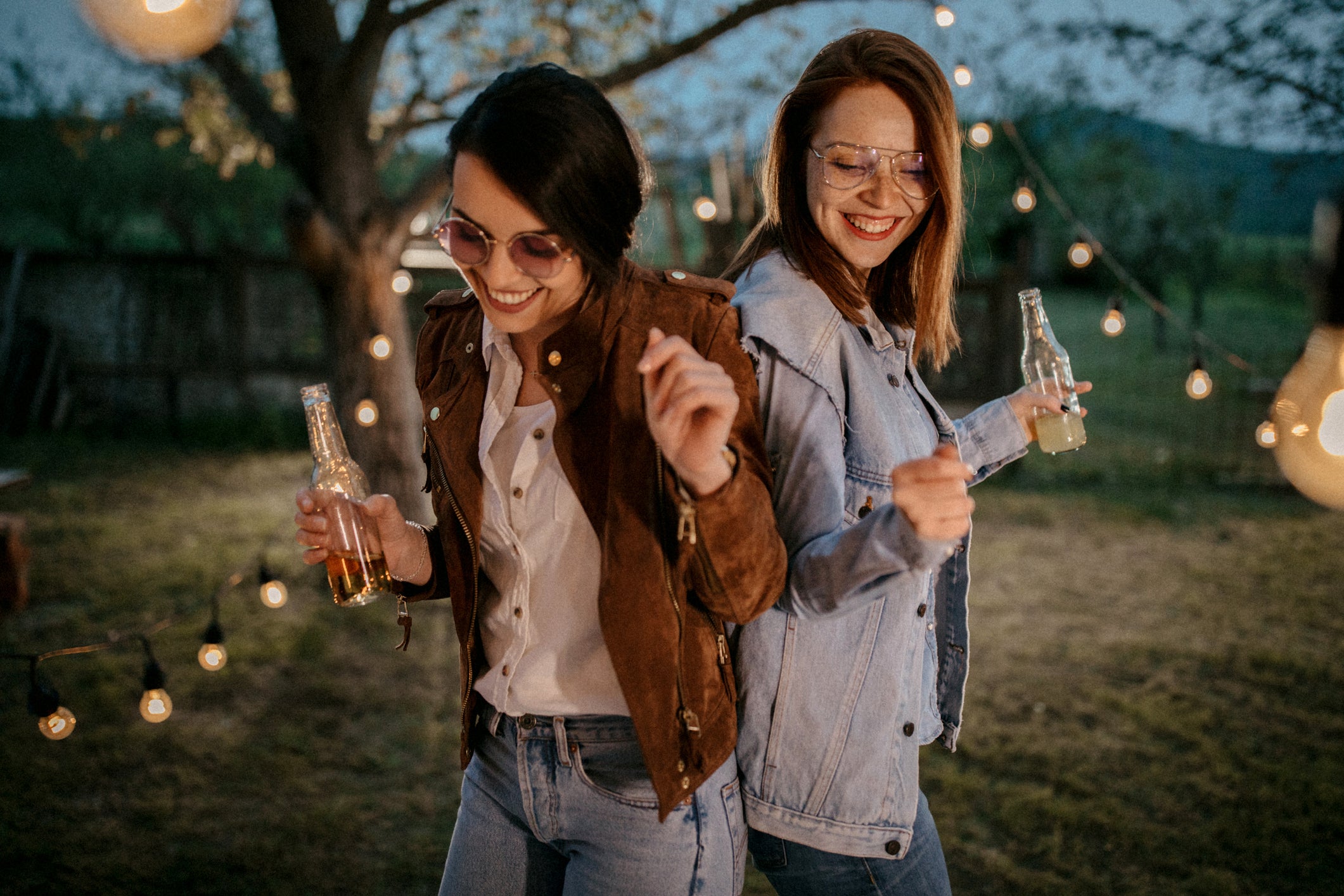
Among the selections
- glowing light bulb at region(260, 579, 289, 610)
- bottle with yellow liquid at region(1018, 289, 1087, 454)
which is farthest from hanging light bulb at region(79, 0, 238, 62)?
bottle with yellow liquid at region(1018, 289, 1087, 454)

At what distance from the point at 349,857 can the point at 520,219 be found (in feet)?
9.40

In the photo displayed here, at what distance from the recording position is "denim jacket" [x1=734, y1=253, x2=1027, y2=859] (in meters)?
1.45

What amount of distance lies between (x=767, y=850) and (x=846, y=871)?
133 mm

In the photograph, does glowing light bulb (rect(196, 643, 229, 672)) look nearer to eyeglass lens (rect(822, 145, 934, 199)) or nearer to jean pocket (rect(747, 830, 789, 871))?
jean pocket (rect(747, 830, 789, 871))

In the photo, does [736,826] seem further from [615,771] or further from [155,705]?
[155,705]

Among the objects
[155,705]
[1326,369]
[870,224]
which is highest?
[870,224]

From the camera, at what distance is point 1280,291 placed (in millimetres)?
15109

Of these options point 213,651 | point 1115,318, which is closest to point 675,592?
point 213,651

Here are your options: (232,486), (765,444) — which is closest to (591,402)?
(765,444)

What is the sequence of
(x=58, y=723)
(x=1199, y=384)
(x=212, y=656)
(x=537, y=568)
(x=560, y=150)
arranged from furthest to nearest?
1. (x=1199, y=384)
2. (x=212, y=656)
3. (x=58, y=723)
4. (x=537, y=568)
5. (x=560, y=150)

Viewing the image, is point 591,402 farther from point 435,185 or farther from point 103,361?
point 103,361

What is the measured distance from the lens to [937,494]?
4.05 feet

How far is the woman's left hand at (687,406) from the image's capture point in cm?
116

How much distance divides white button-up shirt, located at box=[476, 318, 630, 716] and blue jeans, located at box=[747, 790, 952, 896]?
1.23 feet
